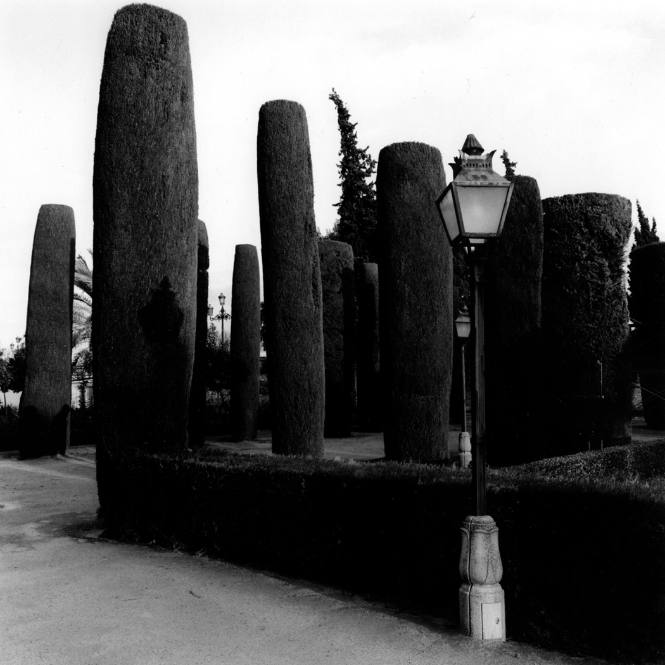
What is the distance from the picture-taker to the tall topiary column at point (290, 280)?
50.1ft

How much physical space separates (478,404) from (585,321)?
33.6 ft

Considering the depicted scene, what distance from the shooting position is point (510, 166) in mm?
42219

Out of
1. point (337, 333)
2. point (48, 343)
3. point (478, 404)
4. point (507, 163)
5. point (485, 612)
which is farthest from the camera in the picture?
point (507, 163)

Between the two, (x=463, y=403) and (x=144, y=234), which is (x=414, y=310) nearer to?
(x=463, y=403)

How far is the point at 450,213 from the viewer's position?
5621 mm

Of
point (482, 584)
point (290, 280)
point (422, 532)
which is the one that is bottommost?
point (482, 584)

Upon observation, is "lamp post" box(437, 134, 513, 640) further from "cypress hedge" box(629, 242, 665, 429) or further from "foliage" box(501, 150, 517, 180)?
"foliage" box(501, 150, 517, 180)

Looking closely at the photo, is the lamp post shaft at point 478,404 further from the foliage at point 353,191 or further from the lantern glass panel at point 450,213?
the foliage at point 353,191

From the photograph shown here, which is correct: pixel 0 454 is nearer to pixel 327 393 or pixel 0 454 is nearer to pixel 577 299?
pixel 327 393

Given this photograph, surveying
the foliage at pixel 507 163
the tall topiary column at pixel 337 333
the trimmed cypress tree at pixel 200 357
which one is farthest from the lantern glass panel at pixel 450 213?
the foliage at pixel 507 163

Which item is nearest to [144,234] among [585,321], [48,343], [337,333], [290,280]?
[290,280]

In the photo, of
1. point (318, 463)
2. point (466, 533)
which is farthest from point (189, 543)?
point (466, 533)

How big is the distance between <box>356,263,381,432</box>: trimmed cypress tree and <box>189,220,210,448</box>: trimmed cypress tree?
6.24m

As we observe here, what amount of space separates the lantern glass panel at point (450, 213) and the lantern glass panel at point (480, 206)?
→ 8 cm
